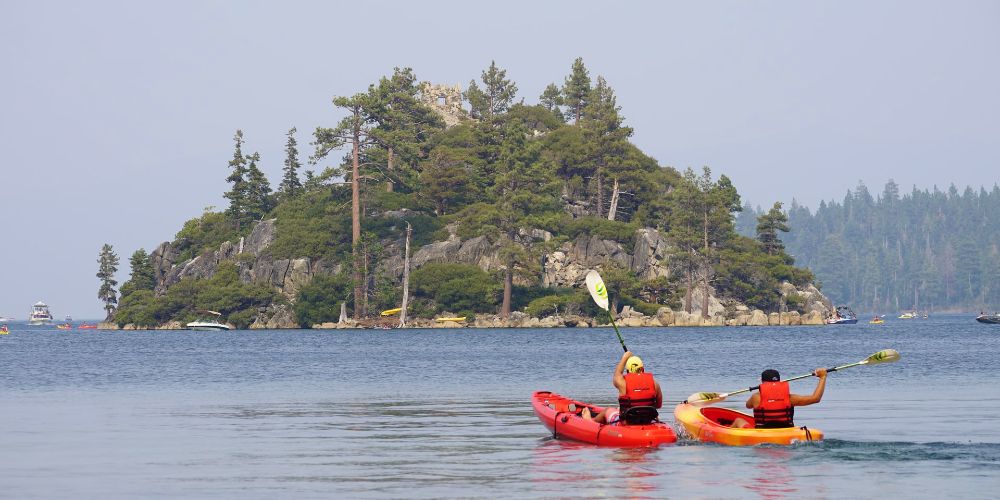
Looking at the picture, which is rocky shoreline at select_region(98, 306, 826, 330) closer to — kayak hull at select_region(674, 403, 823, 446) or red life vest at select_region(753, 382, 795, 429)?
kayak hull at select_region(674, 403, 823, 446)

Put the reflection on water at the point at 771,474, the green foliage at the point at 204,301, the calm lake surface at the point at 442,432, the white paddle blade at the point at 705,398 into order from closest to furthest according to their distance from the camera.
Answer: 1. the reflection on water at the point at 771,474
2. the calm lake surface at the point at 442,432
3. the white paddle blade at the point at 705,398
4. the green foliage at the point at 204,301

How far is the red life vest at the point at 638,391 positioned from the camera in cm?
2594

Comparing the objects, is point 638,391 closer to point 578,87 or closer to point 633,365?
point 633,365

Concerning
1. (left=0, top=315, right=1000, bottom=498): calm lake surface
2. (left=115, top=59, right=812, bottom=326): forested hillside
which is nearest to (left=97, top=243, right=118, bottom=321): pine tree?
(left=115, top=59, right=812, bottom=326): forested hillside

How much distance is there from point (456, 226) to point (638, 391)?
319ft

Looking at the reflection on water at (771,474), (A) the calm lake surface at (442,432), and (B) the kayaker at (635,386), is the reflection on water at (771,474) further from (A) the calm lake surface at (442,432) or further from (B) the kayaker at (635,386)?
(B) the kayaker at (635,386)

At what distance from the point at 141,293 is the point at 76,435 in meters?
106

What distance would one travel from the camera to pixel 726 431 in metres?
26.3

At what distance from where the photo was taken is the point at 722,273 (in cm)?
12106

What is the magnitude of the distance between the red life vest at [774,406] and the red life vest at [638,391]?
7.09 ft

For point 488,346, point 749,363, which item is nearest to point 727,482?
point 749,363

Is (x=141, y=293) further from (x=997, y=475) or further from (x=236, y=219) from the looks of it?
(x=997, y=475)

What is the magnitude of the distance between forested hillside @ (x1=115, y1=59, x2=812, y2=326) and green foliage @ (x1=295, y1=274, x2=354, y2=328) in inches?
5.4

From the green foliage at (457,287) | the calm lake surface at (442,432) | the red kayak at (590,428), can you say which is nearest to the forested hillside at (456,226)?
the green foliage at (457,287)
